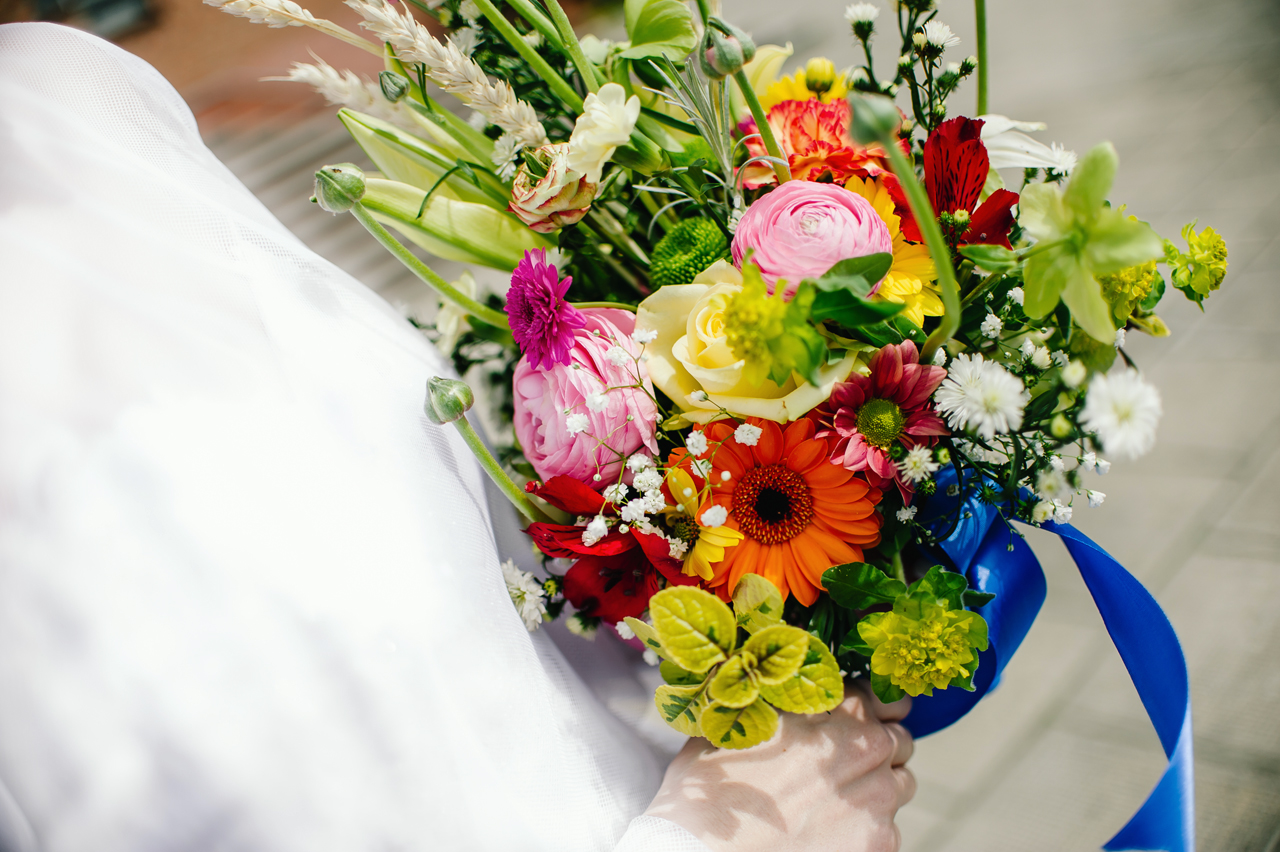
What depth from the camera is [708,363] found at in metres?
0.43

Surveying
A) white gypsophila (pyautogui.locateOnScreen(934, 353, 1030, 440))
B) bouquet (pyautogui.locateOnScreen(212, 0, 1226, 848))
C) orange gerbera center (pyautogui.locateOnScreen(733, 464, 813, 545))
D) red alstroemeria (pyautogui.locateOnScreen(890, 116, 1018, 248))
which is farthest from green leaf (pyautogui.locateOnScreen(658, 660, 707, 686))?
red alstroemeria (pyautogui.locateOnScreen(890, 116, 1018, 248))

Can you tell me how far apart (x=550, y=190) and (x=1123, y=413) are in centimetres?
34

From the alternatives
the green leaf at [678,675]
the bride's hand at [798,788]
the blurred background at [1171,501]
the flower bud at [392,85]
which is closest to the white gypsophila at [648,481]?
the green leaf at [678,675]

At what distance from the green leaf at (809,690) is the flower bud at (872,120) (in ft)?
0.87

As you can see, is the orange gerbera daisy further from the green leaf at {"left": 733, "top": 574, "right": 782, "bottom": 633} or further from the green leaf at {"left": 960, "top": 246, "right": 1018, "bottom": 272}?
the green leaf at {"left": 960, "top": 246, "right": 1018, "bottom": 272}

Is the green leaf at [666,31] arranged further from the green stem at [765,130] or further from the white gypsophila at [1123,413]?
the white gypsophila at [1123,413]

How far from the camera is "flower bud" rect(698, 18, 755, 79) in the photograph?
0.40 m

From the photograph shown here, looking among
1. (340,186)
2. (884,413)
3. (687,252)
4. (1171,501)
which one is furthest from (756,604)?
(1171,501)

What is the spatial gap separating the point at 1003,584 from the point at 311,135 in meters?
3.10

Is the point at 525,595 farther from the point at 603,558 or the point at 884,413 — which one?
the point at 884,413

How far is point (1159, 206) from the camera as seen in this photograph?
63.8 inches

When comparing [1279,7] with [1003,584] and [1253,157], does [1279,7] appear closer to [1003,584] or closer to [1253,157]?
[1253,157]

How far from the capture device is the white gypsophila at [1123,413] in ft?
1.03

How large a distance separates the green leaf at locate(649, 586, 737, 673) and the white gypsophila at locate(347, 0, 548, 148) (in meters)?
0.32
